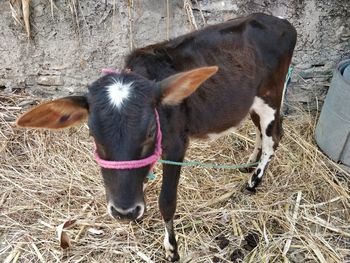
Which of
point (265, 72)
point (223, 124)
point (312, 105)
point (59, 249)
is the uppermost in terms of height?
point (265, 72)

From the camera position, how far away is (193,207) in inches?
141

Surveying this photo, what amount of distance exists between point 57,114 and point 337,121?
2617mm

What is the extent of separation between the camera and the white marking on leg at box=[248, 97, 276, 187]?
11.4 feet

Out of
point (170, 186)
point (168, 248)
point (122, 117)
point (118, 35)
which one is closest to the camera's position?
point (122, 117)

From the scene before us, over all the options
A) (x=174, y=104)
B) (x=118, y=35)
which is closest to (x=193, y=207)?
(x=174, y=104)

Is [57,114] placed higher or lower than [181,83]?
lower

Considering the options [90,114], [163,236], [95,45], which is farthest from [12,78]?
[90,114]

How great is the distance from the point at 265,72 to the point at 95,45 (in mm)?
1783

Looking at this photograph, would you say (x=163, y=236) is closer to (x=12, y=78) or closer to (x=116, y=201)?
(x=116, y=201)

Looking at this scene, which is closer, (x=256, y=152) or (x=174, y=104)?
(x=174, y=104)

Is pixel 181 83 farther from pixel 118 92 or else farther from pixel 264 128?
pixel 264 128

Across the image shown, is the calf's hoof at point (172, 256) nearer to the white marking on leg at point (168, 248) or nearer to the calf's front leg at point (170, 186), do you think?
the white marking on leg at point (168, 248)

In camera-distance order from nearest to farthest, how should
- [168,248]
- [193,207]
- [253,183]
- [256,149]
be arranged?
[168,248], [193,207], [253,183], [256,149]

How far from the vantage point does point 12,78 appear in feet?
15.1
